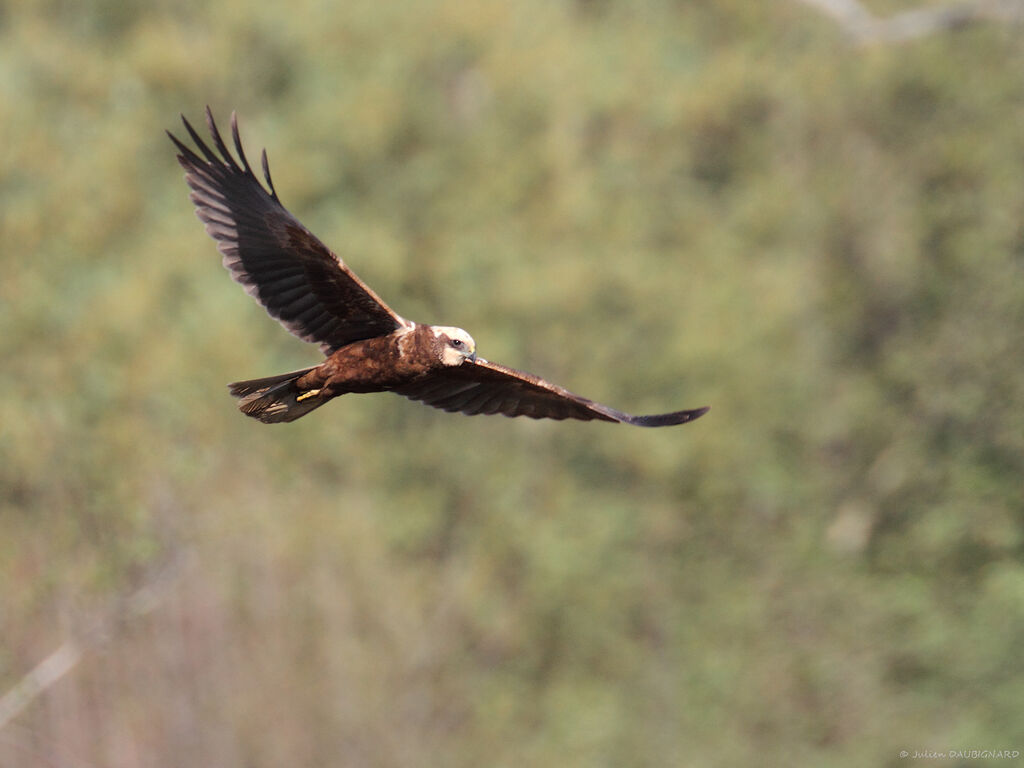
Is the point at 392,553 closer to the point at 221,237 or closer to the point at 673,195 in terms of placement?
the point at 673,195

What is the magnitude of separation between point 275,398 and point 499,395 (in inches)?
51.9

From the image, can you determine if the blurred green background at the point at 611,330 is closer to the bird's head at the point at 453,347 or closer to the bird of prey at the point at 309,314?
the bird of prey at the point at 309,314

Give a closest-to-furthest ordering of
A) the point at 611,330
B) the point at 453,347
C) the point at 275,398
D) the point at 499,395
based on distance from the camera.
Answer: the point at 453,347 < the point at 275,398 < the point at 499,395 < the point at 611,330

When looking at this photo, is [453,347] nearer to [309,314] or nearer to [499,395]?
[309,314]

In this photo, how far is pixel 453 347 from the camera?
6918mm

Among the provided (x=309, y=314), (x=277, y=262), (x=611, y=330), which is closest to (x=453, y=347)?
(x=309, y=314)

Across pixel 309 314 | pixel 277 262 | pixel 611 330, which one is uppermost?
pixel 611 330

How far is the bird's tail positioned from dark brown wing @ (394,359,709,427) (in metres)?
0.53

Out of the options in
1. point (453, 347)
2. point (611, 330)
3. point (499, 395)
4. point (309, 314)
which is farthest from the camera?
point (611, 330)

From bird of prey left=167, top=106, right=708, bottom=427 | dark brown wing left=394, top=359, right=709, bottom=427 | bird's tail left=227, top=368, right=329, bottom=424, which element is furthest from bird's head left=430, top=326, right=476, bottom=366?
bird's tail left=227, top=368, right=329, bottom=424

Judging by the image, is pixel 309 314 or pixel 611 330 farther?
pixel 611 330

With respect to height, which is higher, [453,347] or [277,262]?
[277,262]

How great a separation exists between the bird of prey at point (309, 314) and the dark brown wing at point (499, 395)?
30mm

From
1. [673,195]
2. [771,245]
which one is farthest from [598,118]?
[771,245]
